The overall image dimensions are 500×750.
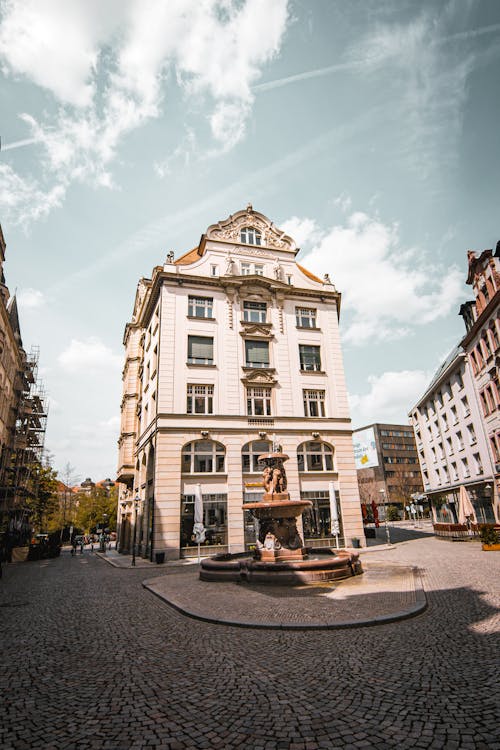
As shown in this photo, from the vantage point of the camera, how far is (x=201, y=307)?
32.1 metres

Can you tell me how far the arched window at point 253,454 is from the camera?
94.6 feet

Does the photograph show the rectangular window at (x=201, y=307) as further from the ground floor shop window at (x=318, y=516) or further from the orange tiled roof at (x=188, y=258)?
the ground floor shop window at (x=318, y=516)

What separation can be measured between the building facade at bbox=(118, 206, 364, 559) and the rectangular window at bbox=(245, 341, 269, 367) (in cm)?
10

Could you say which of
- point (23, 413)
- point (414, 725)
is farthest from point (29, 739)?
point (23, 413)

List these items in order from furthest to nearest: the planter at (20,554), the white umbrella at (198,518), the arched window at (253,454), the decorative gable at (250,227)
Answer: the decorative gable at (250,227)
the planter at (20,554)
the arched window at (253,454)
the white umbrella at (198,518)

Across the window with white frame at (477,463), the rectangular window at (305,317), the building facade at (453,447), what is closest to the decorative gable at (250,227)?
the rectangular window at (305,317)

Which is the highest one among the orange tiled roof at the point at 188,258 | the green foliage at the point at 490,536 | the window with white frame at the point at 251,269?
the orange tiled roof at the point at 188,258

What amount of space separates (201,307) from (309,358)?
9.68 metres

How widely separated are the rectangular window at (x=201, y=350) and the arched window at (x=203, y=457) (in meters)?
6.06

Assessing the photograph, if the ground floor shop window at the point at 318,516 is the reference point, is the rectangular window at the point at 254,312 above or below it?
above

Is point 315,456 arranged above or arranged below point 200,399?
below

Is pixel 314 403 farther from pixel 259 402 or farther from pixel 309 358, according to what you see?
pixel 259 402

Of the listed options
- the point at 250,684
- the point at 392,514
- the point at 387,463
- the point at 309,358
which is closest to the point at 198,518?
the point at 309,358

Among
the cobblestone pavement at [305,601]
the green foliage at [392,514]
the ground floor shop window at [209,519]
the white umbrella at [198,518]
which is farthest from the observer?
the green foliage at [392,514]
